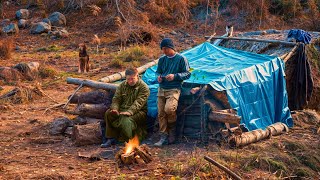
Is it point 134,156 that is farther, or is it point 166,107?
point 166,107

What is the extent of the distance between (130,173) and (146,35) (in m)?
12.8

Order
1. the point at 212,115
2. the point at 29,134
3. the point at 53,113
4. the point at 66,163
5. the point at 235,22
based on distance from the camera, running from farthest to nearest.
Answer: the point at 235,22 → the point at 53,113 → the point at 29,134 → the point at 212,115 → the point at 66,163

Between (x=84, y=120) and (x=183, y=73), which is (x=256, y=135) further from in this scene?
(x=84, y=120)

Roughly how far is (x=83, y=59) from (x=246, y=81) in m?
6.54

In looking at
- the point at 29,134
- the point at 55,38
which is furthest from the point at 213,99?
the point at 55,38

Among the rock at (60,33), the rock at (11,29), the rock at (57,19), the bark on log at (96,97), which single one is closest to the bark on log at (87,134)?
the bark on log at (96,97)

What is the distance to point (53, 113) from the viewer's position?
10000 millimetres

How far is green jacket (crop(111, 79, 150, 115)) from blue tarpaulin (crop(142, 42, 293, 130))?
69 centimetres

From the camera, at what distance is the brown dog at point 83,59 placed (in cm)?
1389

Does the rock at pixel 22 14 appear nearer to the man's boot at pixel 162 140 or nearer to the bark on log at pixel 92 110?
the bark on log at pixel 92 110

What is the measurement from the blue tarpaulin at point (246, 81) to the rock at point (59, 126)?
143 centimetres

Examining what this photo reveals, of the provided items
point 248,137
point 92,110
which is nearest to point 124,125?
point 92,110

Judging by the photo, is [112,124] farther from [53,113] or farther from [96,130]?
[53,113]

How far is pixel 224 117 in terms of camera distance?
757cm
